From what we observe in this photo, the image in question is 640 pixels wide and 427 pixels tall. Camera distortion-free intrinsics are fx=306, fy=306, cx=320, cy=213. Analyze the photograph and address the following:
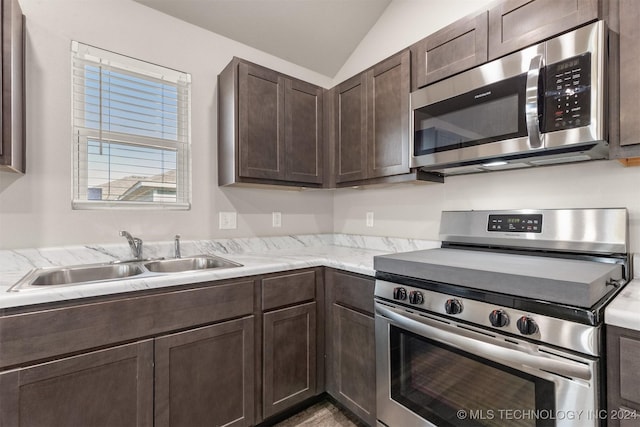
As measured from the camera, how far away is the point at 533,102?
1.25 metres

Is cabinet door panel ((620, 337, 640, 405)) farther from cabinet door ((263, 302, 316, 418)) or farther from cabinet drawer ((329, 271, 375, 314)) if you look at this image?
cabinet door ((263, 302, 316, 418))

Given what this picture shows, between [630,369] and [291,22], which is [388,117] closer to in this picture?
[291,22]

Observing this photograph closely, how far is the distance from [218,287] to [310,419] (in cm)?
102

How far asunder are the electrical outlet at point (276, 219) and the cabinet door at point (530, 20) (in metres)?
1.72

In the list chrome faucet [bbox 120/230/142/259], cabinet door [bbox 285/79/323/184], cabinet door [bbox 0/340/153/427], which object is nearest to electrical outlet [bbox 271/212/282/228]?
cabinet door [bbox 285/79/323/184]

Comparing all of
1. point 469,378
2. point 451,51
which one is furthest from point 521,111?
point 469,378

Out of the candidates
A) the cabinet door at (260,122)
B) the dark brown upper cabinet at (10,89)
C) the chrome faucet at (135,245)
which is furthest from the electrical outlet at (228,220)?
the dark brown upper cabinet at (10,89)

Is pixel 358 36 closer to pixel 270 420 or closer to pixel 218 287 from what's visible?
pixel 218 287

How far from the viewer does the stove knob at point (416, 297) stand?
1306mm

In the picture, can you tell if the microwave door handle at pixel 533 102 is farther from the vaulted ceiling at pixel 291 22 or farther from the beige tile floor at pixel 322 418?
the beige tile floor at pixel 322 418

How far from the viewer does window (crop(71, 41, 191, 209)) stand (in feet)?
5.77

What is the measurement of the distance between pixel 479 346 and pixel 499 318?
5.6 inches

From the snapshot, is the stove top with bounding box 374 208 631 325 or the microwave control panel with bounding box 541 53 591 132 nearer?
the stove top with bounding box 374 208 631 325

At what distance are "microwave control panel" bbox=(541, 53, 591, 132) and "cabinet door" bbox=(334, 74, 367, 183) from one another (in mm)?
1021
